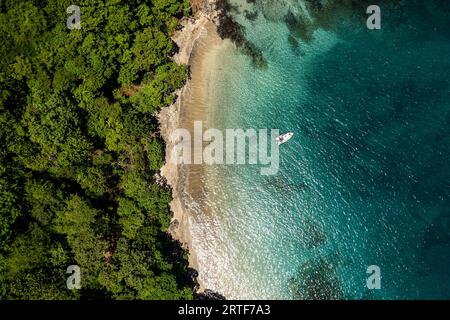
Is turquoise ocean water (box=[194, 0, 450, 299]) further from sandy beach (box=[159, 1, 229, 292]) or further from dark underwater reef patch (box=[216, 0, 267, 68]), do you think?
sandy beach (box=[159, 1, 229, 292])

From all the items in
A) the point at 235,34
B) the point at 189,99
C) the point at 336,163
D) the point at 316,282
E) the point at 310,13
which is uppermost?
the point at 310,13

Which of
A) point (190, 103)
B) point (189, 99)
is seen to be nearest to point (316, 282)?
point (190, 103)

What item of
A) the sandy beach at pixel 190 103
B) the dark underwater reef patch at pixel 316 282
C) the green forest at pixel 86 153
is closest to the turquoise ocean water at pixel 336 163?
the dark underwater reef patch at pixel 316 282

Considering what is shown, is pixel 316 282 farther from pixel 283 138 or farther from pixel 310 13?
pixel 310 13

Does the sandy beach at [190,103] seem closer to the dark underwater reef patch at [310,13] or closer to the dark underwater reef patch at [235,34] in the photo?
the dark underwater reef patch at [235,34]

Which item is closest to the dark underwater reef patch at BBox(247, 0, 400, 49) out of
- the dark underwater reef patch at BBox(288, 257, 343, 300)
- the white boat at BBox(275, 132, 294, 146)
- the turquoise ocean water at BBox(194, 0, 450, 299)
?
the turquoise ocean water at BBox(194, 0, 450, 299)

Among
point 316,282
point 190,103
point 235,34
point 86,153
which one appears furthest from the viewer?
point 235,34
